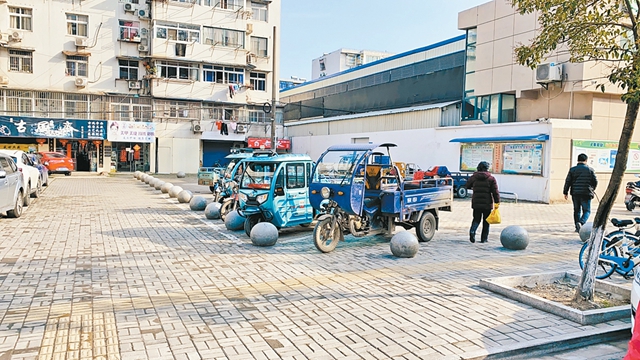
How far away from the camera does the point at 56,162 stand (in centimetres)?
3212

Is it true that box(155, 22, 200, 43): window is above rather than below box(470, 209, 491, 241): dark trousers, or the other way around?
above

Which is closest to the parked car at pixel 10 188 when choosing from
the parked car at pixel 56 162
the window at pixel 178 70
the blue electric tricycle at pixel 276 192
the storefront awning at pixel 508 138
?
the blue electric tricycle at pixel 276 192

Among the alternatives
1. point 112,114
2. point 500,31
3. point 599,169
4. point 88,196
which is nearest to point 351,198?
point 88,196

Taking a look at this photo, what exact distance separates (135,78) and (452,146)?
977 inches

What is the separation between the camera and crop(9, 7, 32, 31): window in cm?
3412

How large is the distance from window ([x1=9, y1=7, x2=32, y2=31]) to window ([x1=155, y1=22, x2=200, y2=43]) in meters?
8.56

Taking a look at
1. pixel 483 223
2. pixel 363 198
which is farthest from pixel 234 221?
pixel 483 223

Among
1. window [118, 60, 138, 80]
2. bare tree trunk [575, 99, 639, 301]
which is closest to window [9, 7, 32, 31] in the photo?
window [118, 60, 138, 80]

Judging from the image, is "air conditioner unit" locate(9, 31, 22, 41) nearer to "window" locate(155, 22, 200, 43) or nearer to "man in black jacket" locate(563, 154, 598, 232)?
"window" locate(155, 22, 200, 43)

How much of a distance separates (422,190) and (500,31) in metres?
16.7

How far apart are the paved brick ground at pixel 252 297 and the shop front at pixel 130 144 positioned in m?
26.6

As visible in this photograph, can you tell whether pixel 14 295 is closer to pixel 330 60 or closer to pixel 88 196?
pixel 88 196

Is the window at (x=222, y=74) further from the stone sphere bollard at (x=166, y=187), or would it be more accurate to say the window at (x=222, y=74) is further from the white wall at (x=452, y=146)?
the stone sphere bollard at (x=166, y=187)

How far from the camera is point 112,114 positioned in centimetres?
3634
